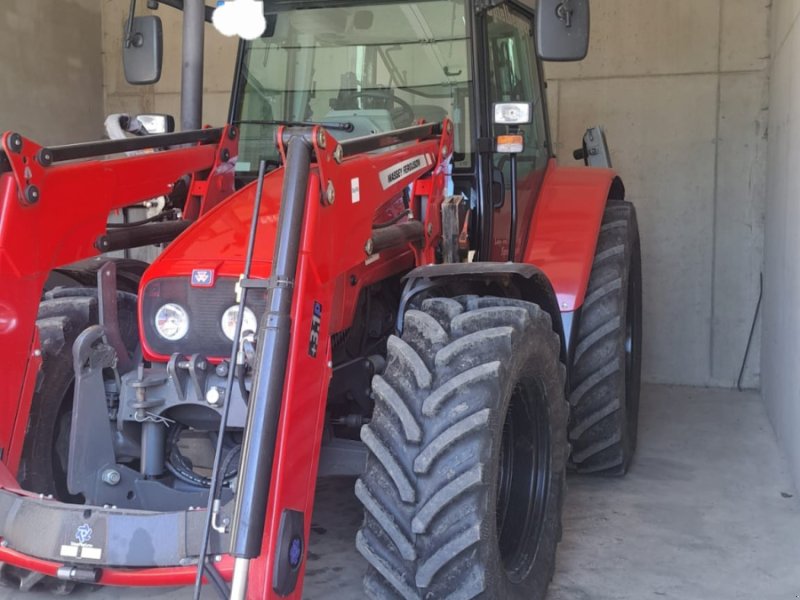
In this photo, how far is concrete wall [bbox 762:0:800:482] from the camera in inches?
166

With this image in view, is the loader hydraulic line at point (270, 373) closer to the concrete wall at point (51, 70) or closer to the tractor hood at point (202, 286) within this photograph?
the tractor hood at point (202, 286)

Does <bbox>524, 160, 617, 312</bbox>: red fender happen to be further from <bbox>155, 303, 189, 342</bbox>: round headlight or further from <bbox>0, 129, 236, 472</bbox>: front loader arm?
<bbox>0, 129, 236, 472</bbox>: front loader arm

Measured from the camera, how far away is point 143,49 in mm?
3484

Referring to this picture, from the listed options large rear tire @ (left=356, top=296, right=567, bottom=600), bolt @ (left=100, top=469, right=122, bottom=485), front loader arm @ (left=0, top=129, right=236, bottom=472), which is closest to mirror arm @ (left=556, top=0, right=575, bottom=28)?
large rear tire @ (left=356, top=296, right=567, bottom=600)

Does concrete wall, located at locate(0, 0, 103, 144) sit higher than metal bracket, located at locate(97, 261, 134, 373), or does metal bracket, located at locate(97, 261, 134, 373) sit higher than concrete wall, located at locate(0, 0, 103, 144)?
concrete wall, located at locate(0, 0, 103, 144)

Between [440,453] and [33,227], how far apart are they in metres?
1.31

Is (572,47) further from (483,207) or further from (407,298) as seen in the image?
(407,298)

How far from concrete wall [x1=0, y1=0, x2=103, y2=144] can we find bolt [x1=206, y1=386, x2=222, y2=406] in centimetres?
493

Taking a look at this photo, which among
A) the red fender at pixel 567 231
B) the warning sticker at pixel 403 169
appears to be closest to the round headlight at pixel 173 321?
the warning sticker at pixel 403 169

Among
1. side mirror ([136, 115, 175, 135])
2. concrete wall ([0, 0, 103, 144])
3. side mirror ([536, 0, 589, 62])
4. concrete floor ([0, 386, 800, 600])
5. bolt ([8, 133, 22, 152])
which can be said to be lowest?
concrete floor ([0, 386, 800, 600])

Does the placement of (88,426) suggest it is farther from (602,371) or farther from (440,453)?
(602,371)

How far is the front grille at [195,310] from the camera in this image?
2.55 metres

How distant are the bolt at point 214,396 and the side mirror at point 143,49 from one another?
153cm

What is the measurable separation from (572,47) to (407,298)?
101cm
